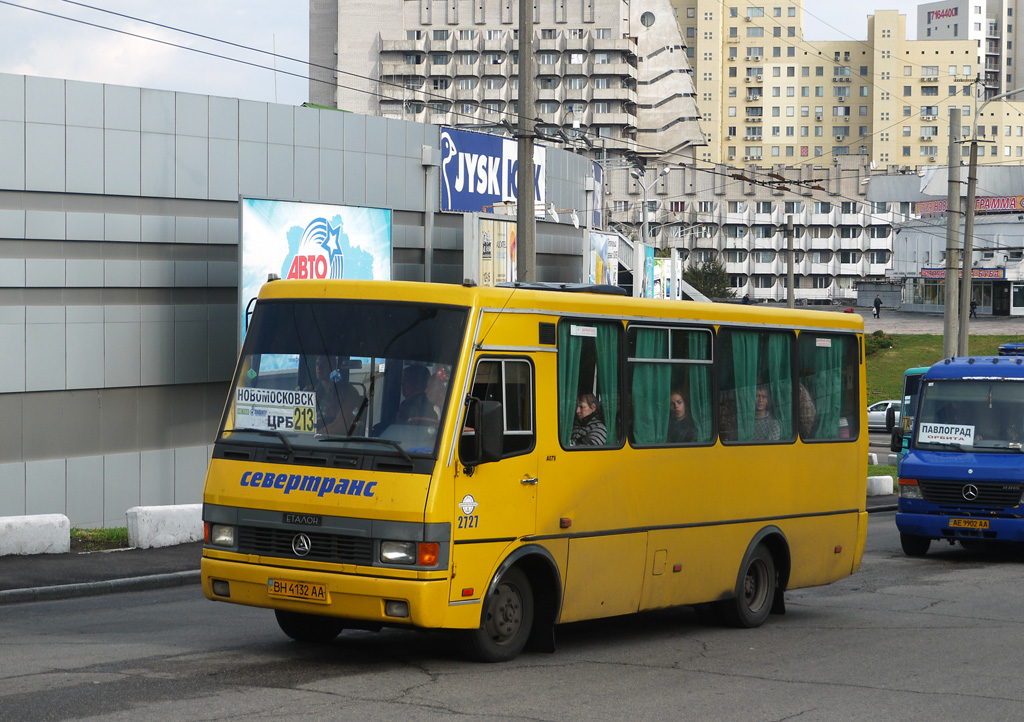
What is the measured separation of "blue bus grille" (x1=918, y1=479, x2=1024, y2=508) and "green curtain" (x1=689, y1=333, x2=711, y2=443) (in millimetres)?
8242

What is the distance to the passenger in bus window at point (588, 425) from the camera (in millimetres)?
9555

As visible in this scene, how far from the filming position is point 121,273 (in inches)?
805

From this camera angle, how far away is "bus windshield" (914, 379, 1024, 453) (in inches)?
717

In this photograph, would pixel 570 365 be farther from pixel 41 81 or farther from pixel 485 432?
pixel 41 81

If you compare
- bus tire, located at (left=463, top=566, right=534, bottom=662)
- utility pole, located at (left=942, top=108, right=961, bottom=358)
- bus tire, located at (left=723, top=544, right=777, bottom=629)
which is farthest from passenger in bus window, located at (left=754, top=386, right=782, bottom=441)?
utility pole, located at (left=942, top=108, right=961, bottom=358)

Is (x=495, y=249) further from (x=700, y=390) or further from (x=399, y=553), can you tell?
(x=399, y=553)

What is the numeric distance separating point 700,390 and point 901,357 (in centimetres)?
6178

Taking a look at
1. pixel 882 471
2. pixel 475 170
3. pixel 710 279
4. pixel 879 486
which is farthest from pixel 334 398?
pixel 710 279

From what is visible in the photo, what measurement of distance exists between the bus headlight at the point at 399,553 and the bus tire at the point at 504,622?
688 millimetres

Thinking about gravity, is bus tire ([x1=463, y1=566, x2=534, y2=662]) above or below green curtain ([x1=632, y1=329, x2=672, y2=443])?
below

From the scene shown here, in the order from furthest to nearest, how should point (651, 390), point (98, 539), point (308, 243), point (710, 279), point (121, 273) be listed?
point (710, 279) < point (308, 243) < point (121, 273) < point (98, 539) < point (651, 390)

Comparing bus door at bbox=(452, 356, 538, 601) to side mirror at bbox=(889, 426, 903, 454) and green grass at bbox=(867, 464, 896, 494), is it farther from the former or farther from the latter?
green grass at bbox=(867, 464, 896, 494)

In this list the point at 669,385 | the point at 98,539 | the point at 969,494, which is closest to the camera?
the point at 669,385

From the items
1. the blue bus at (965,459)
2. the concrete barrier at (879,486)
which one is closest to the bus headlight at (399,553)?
the blue bus at (965,459)
